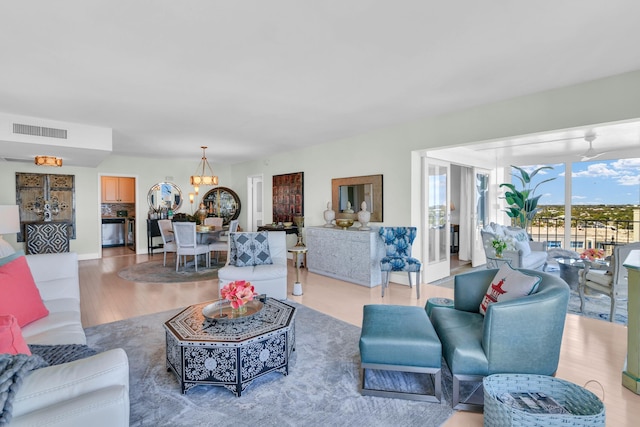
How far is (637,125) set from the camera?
13.8ft

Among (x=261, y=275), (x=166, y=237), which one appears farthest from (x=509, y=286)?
(x=166, y=237)

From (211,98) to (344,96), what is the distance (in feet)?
4.88

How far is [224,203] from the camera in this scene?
9.21 meters

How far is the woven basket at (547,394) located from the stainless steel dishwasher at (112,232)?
32.2ft

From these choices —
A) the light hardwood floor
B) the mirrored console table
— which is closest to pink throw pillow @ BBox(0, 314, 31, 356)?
the light hardwood floor

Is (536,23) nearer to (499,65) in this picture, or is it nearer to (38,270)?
(499,65)

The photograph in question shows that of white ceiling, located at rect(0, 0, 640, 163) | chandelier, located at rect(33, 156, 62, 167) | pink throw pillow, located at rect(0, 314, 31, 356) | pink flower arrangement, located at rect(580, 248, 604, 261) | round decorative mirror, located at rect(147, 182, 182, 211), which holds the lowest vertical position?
pink flower arrangement, located at rect(580, 248, 604, 261)

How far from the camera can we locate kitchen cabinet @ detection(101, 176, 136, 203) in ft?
28.8

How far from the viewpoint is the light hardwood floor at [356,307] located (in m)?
2.16

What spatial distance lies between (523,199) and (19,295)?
24.7ft

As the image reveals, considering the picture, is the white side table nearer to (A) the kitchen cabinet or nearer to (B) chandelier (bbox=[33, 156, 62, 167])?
(B) chandelier (bbox=[33, 156, 62, 167])

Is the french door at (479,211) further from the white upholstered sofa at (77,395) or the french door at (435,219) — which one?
the white upholstered sofa at (77,395)

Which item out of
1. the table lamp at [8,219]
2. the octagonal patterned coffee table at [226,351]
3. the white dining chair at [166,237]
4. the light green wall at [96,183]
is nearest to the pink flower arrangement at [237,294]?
the octagonal patterned coffee table at [226,351]

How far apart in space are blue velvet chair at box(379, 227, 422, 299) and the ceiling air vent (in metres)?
4.79
